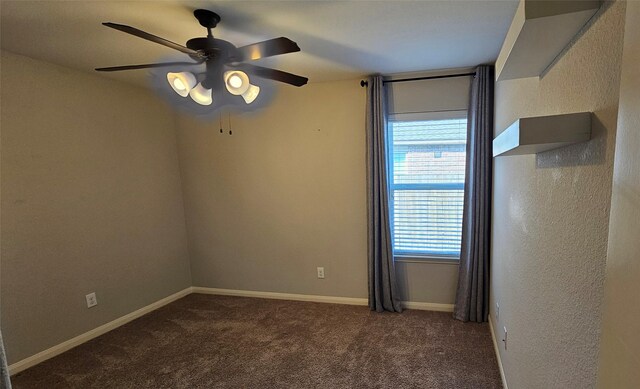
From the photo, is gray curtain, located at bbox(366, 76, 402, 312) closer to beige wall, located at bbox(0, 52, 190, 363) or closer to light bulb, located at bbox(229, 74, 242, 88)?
light bulb, located at bbox(229, 74, 242, 88)

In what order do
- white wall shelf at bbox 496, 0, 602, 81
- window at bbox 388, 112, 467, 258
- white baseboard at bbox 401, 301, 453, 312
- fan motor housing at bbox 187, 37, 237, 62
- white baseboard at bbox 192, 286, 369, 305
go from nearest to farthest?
white wall shelf at bbox 496, 0, 602, 81
fan motor housing at bbox 187, 37, 237, 62
window at bbox 388, 112, 467, 258
white baseboard at bbox 401, 301, 453, 312
white baseboard at bbox 192, 286, 369, 305

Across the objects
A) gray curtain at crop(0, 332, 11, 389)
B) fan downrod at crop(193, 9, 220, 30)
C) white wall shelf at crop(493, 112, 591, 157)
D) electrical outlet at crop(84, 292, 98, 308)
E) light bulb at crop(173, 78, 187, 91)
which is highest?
fan downrod at crop(193, 9, 220, 30)

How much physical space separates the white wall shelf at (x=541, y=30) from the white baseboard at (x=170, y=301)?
266 cm

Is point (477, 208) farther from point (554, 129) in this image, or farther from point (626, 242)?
point (626, 242)

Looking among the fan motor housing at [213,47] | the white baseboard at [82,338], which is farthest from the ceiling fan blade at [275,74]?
the white baseboard at [82,338]

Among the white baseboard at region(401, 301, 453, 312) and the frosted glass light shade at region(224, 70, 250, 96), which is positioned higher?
the frosted glass light shade at region(224, 70, 250, 96)

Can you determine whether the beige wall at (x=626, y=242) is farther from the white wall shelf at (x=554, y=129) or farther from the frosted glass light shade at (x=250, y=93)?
the frosted glass light shade at (x=250, y=93)

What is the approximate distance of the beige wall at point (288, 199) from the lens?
3201mm

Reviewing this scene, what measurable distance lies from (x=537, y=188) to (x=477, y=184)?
1.61 meters

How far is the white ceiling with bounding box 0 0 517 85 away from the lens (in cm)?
172

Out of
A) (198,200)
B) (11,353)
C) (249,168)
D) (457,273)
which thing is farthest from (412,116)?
(11,353)

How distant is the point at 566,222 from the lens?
3.09 ft

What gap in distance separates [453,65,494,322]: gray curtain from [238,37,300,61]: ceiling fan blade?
1912mm

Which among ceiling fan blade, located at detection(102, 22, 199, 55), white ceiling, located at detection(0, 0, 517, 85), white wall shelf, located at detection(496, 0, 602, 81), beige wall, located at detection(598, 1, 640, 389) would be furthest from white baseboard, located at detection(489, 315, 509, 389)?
ceiling fan blade, located at detection(102, 22, 199, 55)
